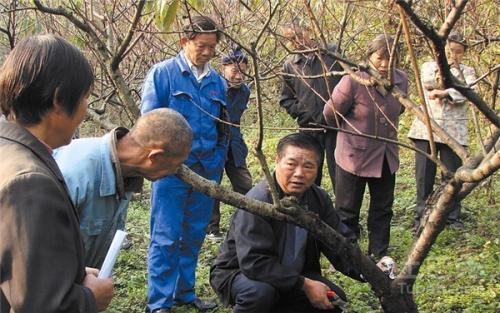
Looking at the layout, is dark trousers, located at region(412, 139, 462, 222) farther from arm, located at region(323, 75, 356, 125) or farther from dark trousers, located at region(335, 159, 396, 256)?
arm, located at region(323, 75, 356, 125)

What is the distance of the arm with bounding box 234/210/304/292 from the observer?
303cm

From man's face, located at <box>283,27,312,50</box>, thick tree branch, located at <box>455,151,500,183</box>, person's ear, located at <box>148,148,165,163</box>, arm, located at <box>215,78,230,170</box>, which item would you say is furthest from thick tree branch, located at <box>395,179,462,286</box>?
arm, located at <box>215,78,230,170</box>

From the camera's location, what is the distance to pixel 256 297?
9.80 ft

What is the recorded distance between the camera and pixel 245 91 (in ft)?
18.8

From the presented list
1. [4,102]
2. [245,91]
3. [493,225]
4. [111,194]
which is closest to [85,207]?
[111,194]

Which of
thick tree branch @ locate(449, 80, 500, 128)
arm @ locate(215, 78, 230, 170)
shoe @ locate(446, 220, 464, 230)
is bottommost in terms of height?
shoe @ locate(446, 220, 464, 230)

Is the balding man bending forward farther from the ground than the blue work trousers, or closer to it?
farther from the ground

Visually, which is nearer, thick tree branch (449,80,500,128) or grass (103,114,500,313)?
thick tree branch (449,80,500,128)

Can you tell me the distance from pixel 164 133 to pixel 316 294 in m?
1.31

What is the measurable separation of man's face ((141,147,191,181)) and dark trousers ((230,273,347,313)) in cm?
103

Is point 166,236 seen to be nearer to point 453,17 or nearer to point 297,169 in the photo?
point 297,169

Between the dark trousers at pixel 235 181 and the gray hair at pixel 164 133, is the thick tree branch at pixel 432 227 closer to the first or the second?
the gray hair at pixel 164 133

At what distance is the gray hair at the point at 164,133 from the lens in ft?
7.01

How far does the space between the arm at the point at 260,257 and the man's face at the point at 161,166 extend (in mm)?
920
